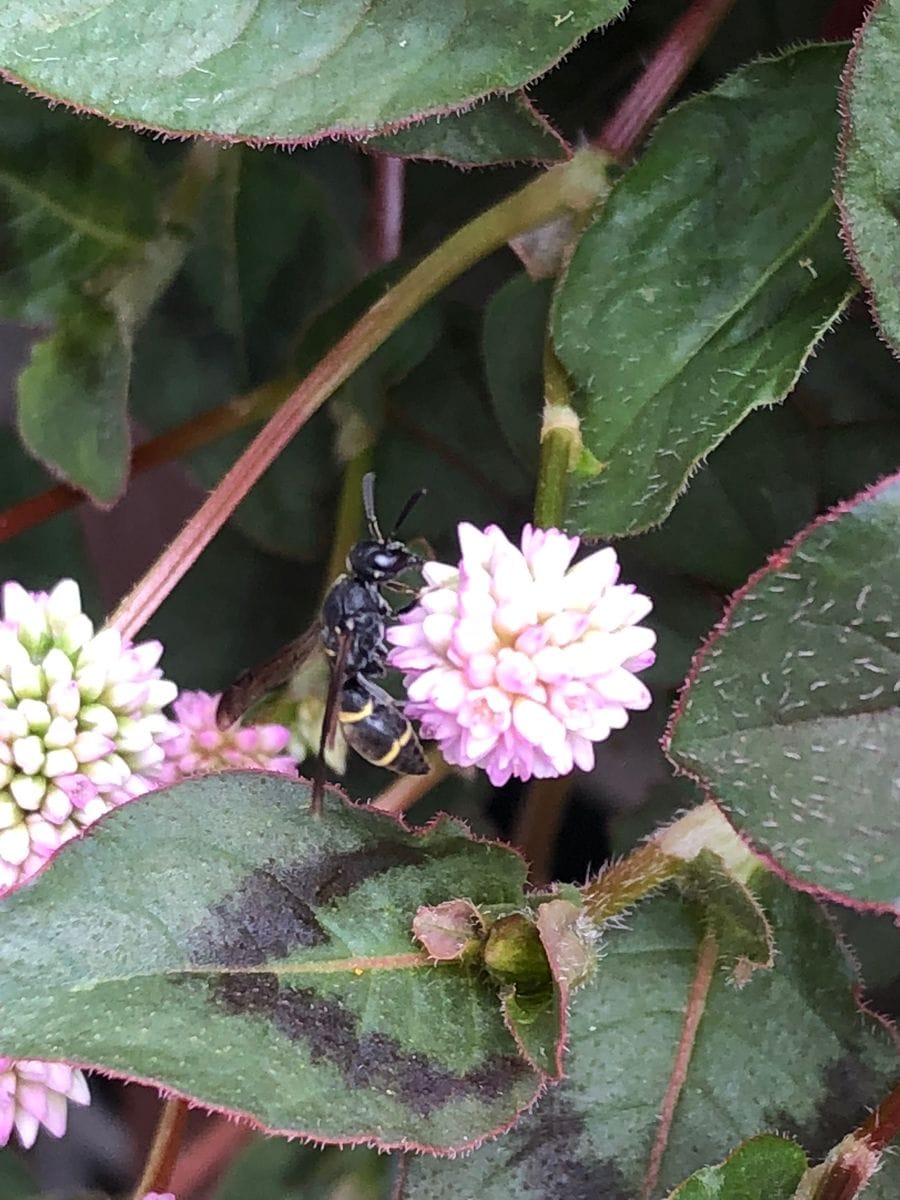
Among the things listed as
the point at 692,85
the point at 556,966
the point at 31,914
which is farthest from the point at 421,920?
the point at 692,85

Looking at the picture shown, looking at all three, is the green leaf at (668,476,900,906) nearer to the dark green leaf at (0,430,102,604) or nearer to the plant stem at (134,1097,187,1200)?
the plant stem at (134,1097,187,1200)

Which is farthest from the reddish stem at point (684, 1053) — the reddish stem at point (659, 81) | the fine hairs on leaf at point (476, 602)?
the reddish stem at point (659, 81)

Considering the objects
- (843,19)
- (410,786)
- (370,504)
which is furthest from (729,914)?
(843,19)

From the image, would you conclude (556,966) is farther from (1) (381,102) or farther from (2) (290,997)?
(1) (381,102)

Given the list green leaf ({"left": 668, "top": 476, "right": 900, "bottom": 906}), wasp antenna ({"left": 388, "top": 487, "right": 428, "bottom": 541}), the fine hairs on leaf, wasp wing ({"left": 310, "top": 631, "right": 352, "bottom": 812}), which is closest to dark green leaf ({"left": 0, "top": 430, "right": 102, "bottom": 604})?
the fine hairs on leaf

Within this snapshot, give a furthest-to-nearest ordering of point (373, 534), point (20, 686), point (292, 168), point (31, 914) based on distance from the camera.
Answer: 1. point (292, 168)
2. point (373, 534)
3. point (20, 686)
4. point (31, 914)

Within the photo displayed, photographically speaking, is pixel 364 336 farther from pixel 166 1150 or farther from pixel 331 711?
pixel 166 1150

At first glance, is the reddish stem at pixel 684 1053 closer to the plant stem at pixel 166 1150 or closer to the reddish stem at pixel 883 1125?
the reddish stem at pixel 883 1125
